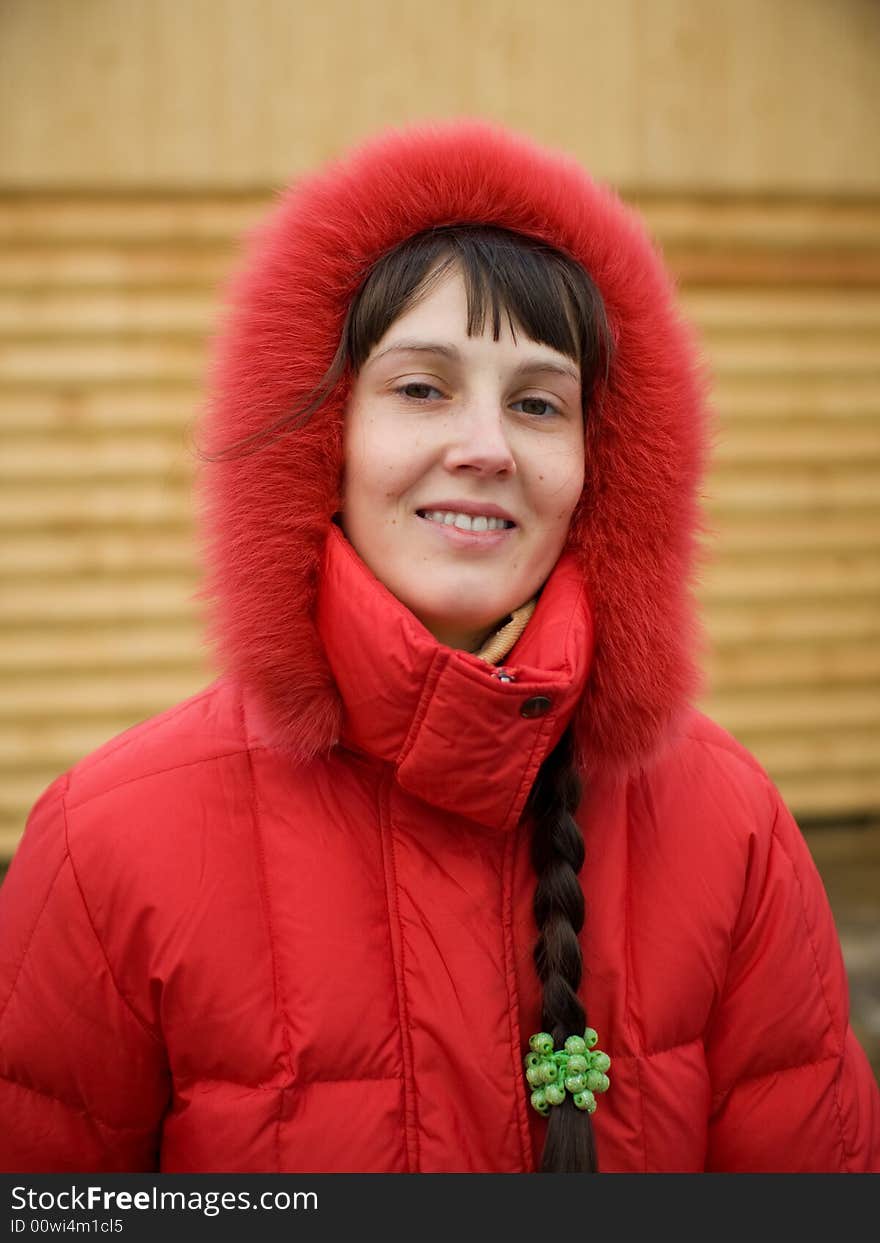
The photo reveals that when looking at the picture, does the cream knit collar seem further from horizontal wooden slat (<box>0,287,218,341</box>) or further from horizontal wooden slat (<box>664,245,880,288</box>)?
horizontal wooden slat (<box>664,245,880,288</box>)

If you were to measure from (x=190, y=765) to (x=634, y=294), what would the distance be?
3.28ft

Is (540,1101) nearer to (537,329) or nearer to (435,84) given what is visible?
(537,329)

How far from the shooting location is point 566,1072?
1478 millimetres

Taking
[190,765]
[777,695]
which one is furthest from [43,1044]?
[777,695]

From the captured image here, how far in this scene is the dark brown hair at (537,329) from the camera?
1519 millimetres

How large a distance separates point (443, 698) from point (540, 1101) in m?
0.56

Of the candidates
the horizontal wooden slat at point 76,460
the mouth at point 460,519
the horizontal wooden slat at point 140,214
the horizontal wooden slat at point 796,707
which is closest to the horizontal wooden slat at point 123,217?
the horizontal wooden slat at point 140,214

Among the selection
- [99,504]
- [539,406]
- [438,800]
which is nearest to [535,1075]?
[438,800]

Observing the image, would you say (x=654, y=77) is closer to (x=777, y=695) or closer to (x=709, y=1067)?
(x=777, y=695)

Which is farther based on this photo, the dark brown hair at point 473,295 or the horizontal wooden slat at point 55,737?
the horizontal wooden slat at point 55,737

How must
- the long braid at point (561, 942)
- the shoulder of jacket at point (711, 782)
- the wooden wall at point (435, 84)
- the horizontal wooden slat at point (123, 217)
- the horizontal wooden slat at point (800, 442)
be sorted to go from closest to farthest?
the long braid at point (561, 942)
the shoulder of jacket at point (711, 782)
the wooden wall at point (435, 84)
the horizontal wooden slat at point (123, 217)
the horizontal wooden slat at point (800, 442)

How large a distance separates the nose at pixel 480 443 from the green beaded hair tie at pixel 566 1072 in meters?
0.79

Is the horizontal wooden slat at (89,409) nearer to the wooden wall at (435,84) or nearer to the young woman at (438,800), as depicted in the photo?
the wooden wall at (435,84)

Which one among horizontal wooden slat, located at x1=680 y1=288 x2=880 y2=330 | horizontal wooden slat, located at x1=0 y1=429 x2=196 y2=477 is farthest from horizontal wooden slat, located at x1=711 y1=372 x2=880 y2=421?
horizontal wooden slat, located at x1=0 y1=429 x2=196 y2=477
